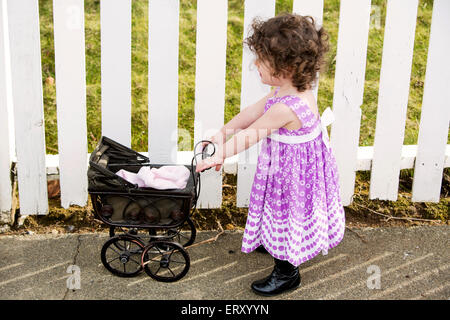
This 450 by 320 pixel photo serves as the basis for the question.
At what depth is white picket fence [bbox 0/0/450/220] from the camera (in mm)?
2912

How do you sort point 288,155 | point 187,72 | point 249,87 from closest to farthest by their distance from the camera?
point 288,155 < point 249,87 < point 187,72

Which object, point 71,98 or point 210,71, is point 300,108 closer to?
point 210,71

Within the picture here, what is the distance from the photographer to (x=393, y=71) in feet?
10.3

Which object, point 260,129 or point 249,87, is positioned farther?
point 249,87

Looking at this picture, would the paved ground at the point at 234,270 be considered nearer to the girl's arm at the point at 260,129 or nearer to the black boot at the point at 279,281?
the black boot at the point at 279,281

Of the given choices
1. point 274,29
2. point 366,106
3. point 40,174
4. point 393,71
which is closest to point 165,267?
point 40,174

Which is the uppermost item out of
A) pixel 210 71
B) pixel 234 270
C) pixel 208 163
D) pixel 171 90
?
pixel 210 71

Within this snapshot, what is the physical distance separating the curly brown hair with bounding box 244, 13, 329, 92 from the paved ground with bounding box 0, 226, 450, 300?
90 cm

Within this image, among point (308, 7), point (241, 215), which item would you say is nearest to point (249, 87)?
point (308, 7)

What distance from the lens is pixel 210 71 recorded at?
304cm

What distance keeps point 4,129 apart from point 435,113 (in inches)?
89.3

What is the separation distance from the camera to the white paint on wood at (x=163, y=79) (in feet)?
9.62

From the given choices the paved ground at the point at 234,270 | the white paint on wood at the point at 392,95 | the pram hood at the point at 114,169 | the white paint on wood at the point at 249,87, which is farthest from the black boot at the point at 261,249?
the white paint on wood at the point at 392,95
